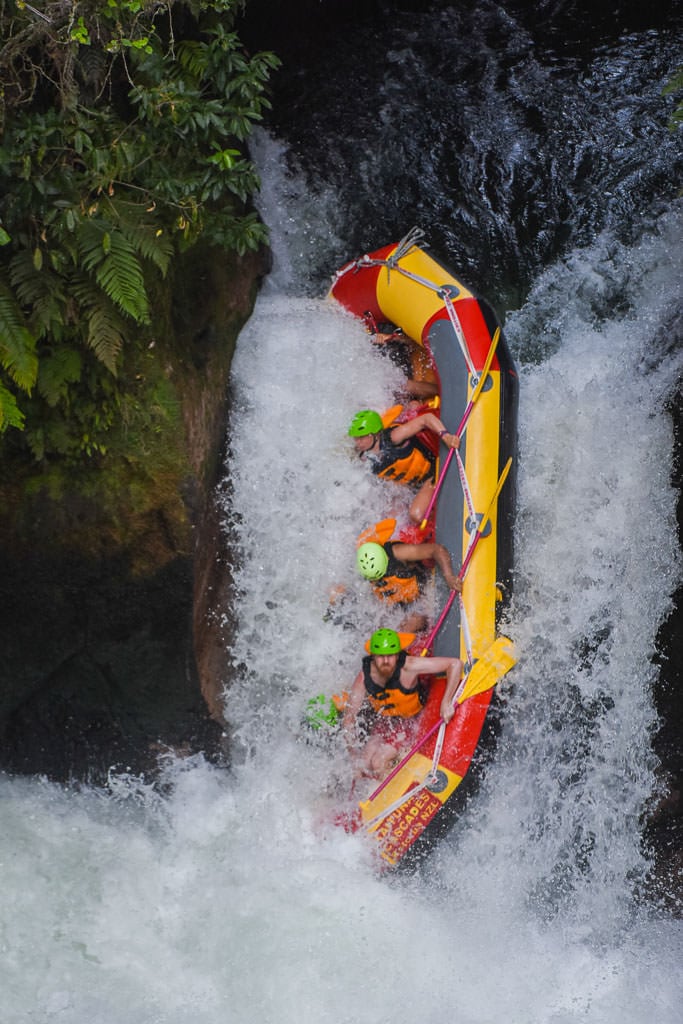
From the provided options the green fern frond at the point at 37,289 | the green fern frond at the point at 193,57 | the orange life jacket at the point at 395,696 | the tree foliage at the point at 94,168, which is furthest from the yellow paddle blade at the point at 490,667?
the green fern frond at the point at 193,57

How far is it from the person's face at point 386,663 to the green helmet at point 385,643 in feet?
0.10

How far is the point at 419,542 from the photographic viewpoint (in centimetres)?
673

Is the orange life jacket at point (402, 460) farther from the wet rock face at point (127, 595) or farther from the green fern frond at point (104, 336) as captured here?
the green fern frond at point (104, 336)

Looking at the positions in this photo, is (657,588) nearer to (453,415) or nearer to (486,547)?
(486,547)

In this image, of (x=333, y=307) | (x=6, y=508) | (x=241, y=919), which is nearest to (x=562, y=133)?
(x=333, y=307)

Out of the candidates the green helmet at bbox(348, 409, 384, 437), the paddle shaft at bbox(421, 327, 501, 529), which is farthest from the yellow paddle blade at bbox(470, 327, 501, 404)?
the green helmet at bbox(348, 409, 384, 437)

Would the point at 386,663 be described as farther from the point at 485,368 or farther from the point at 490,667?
the point at 485,368

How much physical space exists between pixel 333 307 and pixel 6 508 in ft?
9.68

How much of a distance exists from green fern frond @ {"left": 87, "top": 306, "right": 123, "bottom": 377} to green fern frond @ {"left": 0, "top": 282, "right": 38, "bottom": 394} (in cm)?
32

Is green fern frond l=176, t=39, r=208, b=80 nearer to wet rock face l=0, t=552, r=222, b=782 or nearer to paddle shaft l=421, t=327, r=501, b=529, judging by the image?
paddle shaft l=421, t=327, r=501, b=529

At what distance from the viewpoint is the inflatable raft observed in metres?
6.09

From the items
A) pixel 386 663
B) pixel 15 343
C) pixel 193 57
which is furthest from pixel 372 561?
pixel 193 57

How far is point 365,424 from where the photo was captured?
22.5 ft

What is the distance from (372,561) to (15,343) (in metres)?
2.70
